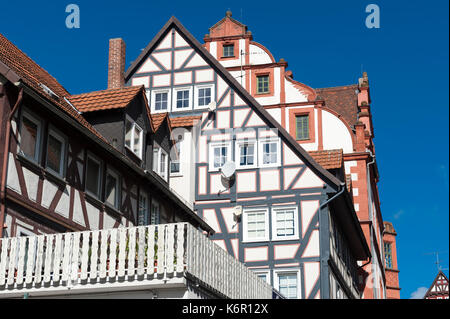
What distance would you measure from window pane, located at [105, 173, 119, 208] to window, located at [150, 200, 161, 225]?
8.85 feet

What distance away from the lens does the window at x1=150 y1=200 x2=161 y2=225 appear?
2559cm

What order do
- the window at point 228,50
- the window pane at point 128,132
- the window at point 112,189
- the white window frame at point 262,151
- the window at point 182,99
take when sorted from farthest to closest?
the window at point 228,50, the window at point 182,99, the white window frame at point 262,151, the window pane at point 128,132, the window at point 112,189

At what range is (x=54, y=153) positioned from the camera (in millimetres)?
19797

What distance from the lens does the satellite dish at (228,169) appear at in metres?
32.4

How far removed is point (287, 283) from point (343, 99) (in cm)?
2149

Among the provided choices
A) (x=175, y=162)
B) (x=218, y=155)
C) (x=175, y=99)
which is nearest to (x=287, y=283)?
(x=218, y=155)

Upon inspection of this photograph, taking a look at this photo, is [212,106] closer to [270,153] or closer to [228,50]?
[270,153]

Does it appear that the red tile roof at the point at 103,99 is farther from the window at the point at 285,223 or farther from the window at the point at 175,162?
the window at the point at 285,223

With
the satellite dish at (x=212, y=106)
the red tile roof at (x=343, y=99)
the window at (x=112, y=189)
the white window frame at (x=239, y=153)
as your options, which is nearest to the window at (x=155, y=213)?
the window at (x=112, y=189)

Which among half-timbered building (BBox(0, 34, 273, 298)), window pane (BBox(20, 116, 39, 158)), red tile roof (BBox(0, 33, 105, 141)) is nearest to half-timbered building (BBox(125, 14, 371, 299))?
half-timbered building (BBox(0, 34, 273, 298))

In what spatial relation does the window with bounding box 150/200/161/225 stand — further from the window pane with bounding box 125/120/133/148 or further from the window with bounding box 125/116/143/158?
the window pane with bounding box 125/120/133/148

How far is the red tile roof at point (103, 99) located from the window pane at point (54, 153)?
4.07 m

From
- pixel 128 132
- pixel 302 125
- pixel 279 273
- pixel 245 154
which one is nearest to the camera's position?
pixel 128 132
